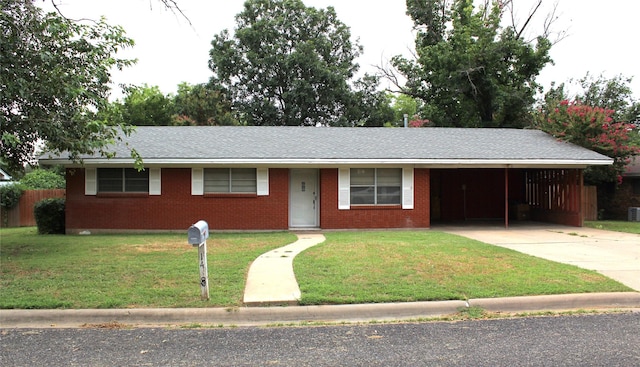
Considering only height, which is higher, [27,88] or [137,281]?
[27,88]

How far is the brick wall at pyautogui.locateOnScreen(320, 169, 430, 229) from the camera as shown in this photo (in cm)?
1559

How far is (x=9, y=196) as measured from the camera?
21.1 metres

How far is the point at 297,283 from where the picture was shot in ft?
24.5

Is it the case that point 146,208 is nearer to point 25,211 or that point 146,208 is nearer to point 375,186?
point 375,186

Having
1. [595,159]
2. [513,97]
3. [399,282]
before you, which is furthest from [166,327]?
[513,97]

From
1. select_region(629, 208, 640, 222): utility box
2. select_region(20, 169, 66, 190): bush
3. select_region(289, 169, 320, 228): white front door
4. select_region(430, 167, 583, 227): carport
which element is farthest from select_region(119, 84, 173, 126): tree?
select_region(629, 208, 640, 222): utility box

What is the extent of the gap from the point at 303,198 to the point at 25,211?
13537mm

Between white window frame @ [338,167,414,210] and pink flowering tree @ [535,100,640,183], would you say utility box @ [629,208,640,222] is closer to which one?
pink flowering tree @ [535,100,640,183]

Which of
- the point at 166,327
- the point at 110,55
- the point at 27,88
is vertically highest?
the point at 110,55

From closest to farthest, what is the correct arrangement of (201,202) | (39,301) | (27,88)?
(39,301) → (27,88) → (201,202)

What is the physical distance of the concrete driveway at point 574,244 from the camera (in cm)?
906

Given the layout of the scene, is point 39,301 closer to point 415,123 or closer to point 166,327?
point 166,327

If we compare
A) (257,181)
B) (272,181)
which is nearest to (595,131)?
(272,181)

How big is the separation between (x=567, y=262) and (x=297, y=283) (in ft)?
18.3
